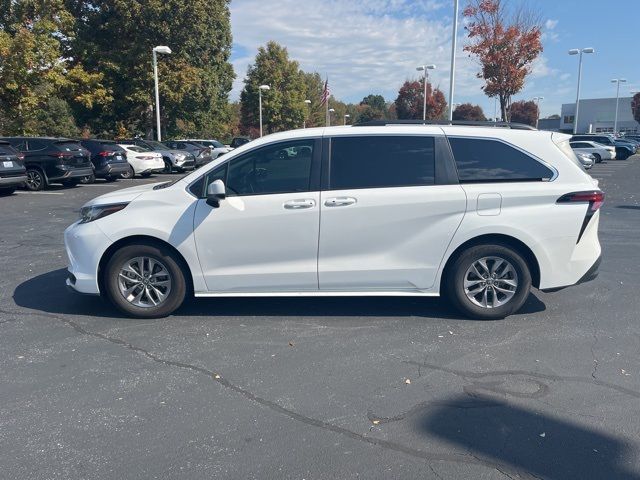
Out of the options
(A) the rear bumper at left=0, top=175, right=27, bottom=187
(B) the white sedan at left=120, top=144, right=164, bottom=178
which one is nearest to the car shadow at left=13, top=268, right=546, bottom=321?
(A) the rear bumper at left=0, top=175, right=27, bottom=187

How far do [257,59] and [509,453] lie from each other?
55894 mm

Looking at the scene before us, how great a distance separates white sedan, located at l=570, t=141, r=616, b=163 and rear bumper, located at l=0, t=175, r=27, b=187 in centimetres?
3314

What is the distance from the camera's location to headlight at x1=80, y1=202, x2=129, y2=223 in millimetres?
5348

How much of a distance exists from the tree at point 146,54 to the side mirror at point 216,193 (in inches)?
1152

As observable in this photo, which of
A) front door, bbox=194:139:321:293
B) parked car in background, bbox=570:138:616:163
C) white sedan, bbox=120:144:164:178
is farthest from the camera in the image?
parked car in background, bbox=570:138:616:163

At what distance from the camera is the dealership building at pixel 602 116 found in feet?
297

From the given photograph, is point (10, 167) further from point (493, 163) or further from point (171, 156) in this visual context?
point (493, 163)

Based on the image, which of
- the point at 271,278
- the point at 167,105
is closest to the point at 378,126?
the point at 271,278

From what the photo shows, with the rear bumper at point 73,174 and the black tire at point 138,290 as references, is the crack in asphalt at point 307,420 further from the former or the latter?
the rear bumper at point 73,174

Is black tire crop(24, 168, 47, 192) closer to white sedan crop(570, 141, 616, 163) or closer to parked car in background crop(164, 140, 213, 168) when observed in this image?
parked car in background crop(164, 140, 213, 168)

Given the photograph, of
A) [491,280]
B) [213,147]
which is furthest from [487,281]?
[213,147]

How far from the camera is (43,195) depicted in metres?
15.8

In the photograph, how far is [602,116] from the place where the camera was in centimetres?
9094

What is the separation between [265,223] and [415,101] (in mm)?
51294
